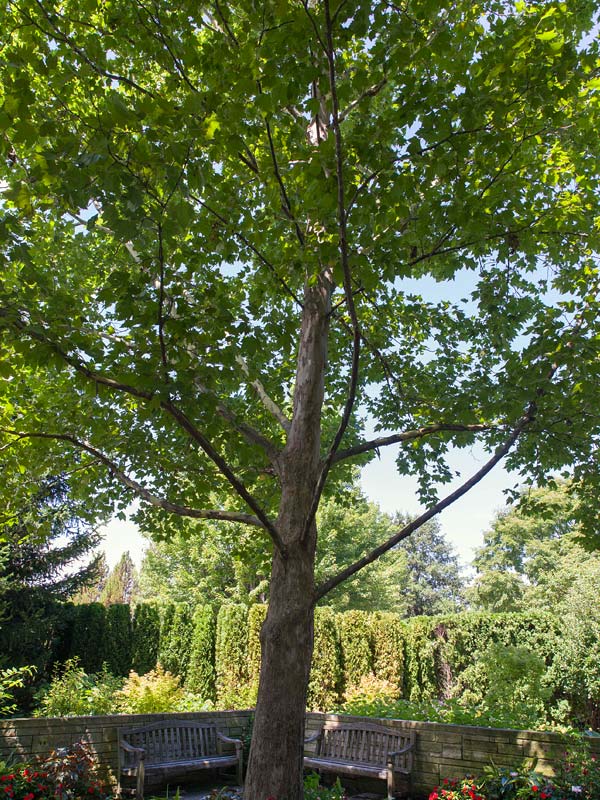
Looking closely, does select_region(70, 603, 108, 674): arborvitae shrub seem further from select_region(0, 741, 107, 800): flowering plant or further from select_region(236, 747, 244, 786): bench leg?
select_region(0, 741, 107, 800): flowering plant

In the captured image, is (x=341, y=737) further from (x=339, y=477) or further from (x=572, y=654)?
(x=572, y=654)

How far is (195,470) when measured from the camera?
18.6ft

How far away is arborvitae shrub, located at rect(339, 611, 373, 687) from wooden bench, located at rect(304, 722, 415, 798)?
5.11 m

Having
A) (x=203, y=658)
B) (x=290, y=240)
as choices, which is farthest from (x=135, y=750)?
(x=203, y=658)

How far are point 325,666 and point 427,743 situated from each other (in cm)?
628

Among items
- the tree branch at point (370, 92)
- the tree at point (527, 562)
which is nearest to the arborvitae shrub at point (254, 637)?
the tree branch at point (370, 92)

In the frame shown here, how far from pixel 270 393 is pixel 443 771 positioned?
191 inches

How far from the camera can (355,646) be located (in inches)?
504

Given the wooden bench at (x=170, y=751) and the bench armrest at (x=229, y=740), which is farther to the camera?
the bench armrest at (x=229, y=740)

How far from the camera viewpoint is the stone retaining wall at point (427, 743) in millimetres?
5648

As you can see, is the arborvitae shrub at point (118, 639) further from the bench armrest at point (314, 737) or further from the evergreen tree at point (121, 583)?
the evergreen tree at point (121, 583)

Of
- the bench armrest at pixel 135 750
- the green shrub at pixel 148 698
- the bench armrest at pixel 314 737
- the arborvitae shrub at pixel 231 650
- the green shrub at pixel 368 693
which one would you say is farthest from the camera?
the arborvitae shrub at pixel 231 650

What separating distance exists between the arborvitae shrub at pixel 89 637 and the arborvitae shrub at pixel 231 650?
2.86 m

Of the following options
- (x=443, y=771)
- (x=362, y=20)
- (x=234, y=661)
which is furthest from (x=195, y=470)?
(x=234, y=661)
